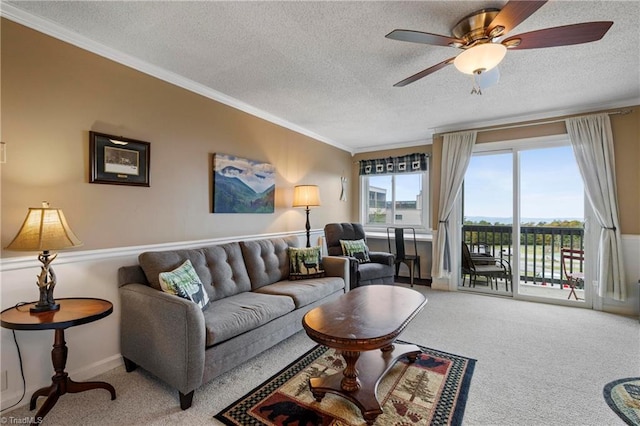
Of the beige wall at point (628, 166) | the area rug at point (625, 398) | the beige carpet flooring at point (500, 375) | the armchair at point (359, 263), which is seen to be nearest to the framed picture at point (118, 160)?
the beige carpet flooring at point (500, 375)

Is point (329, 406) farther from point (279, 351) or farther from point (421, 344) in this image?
point (421, 344)

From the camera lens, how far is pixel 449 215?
4.49m

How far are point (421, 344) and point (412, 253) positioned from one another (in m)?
2.65

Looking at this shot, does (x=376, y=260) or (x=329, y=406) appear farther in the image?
(x=376, y=260)

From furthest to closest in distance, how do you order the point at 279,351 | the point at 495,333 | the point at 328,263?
the point at 328,263, the point at 495,333, the point at 279,351

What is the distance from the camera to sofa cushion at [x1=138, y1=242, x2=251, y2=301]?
2.29 meters

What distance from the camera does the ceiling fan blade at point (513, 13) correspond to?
1429mm

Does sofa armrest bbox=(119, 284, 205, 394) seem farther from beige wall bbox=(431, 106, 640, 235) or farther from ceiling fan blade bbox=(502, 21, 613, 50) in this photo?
beige wall bbox=(431, 106, 640, 235)

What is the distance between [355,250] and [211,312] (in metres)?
2.47

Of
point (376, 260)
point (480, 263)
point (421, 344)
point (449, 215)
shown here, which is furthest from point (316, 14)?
point (480, 263)

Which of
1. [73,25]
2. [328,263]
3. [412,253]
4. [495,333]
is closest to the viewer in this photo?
[73,25]

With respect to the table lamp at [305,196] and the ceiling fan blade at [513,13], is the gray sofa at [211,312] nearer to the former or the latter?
the table lamp at [305,196]

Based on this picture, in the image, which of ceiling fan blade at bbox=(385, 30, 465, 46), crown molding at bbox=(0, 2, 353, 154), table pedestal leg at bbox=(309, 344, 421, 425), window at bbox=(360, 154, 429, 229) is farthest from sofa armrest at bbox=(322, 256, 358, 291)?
ceiling fan blade at bbox=(385, 30, 465, 46)

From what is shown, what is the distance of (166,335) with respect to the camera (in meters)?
1.88
